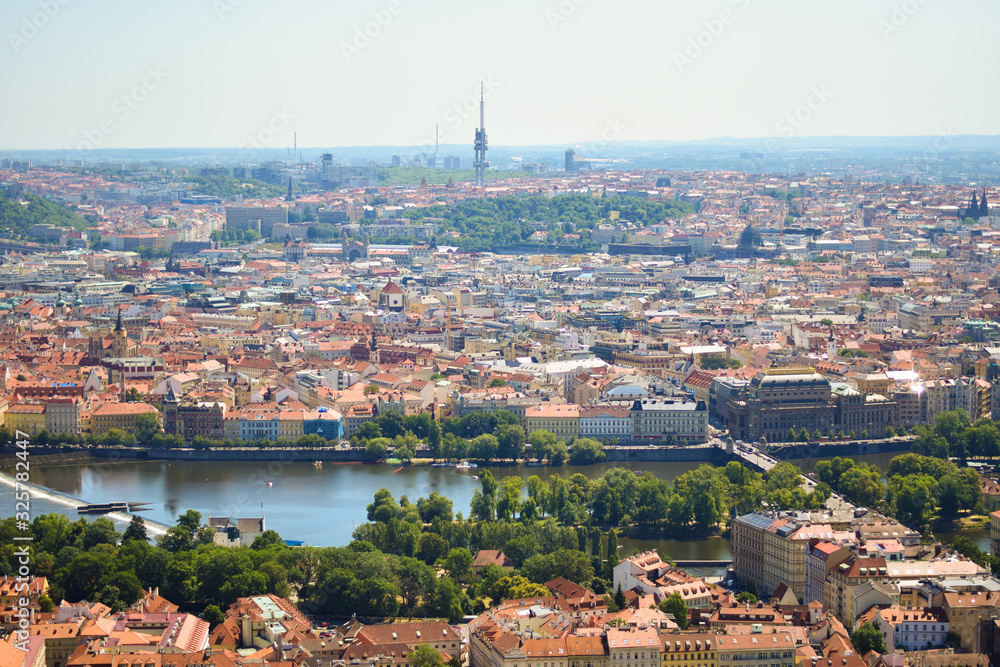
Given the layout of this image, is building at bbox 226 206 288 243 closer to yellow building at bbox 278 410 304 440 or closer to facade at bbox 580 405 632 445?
yellow building at bbox 278 410 304 440

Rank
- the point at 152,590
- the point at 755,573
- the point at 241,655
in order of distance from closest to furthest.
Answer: the point at 241,655, the point at 152,590, the point at 755,573

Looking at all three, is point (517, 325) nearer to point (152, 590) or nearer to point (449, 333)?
point (449, 333)

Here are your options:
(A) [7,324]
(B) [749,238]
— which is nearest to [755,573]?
(A) [7,324]

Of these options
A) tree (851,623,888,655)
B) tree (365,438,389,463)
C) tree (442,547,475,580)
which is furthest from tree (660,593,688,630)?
tree (365,438,389,463)

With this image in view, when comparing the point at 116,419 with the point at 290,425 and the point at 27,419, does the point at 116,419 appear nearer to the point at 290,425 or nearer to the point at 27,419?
the point at 27,419

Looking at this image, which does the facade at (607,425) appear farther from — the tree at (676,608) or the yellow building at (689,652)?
the yellow building at (689,652)

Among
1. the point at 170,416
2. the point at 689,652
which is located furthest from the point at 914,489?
the point at 170,416

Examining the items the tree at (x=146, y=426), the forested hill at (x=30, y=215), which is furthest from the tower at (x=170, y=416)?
the forested hill at (x=30, y=215)
